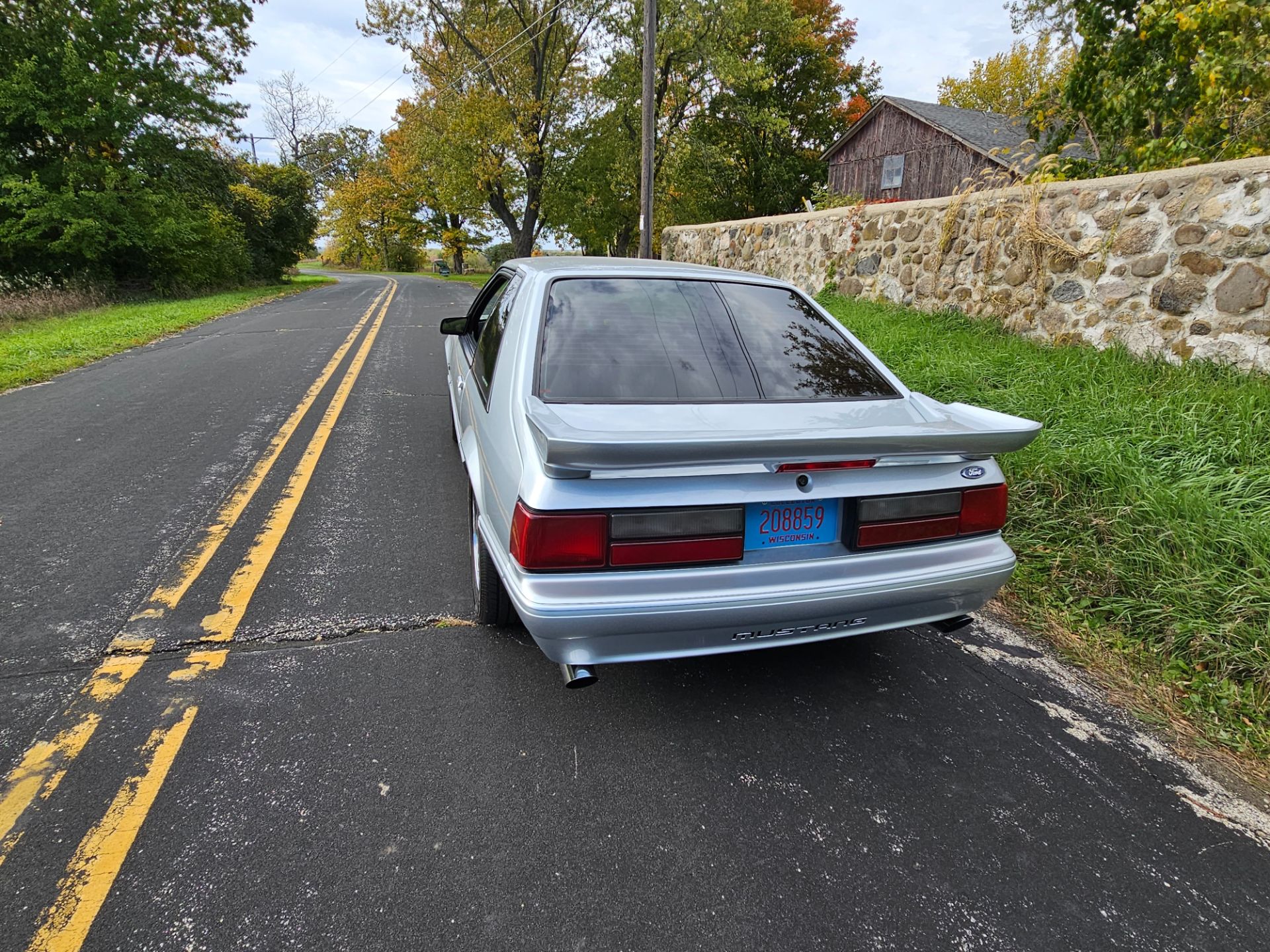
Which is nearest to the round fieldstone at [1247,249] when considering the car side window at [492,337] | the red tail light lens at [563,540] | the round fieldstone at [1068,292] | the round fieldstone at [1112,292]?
the round fieldstone at [1112,292]

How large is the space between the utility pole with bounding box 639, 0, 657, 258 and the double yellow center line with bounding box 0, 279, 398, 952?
1301cm

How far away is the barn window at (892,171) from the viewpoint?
26109mm

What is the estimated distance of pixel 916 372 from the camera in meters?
5.78

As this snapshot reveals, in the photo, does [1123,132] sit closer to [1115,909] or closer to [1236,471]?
[1236,471]

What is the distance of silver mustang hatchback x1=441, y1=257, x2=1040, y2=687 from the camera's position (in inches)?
79.4

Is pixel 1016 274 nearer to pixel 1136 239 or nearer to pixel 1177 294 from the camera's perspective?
pixel 1136 239

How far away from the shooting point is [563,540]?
201 cm

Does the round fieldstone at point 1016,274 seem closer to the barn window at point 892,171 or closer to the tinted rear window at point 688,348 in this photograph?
the tinted rear window at point 688,348

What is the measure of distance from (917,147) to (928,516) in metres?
27.6

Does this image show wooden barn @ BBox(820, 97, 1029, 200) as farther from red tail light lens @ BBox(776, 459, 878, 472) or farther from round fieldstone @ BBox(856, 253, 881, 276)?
red tail light lens @ BBox(776, 459, 878, 472)

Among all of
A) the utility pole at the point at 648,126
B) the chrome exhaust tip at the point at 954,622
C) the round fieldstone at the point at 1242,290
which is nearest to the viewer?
the chrome exhaust tip at the point at 954,622

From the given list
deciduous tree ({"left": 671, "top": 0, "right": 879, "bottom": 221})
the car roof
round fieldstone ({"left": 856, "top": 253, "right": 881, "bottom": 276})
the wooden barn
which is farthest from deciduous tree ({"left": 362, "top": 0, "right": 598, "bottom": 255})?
the car roof

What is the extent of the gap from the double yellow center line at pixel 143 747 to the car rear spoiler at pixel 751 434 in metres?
1.58

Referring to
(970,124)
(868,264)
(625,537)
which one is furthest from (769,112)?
(625,537)
